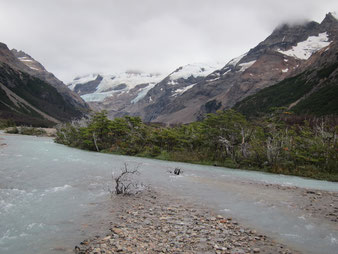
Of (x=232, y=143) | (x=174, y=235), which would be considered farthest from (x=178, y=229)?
(x=232, y=143)

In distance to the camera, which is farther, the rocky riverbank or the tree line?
the tree line

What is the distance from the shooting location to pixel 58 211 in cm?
1310

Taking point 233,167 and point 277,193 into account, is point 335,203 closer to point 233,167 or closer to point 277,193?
point 277,193

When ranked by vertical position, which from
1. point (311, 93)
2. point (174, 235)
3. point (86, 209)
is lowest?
point (86, 209)

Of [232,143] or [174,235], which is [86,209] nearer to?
[174,235]

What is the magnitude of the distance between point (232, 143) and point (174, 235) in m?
27.6

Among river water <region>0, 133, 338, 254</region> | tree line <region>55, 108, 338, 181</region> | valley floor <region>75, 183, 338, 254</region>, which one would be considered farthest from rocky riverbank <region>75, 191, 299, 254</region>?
tree line <region>55, 108, 338, 181</region>

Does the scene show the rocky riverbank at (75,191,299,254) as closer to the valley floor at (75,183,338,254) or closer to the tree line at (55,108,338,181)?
the valley floor at (75,183,338,254)

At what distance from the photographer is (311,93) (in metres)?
150

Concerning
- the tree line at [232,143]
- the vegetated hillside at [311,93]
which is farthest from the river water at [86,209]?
the vegetated hillside at [311,93]

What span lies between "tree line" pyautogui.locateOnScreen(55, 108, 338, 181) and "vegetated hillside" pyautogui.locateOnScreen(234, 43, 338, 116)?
293 ft

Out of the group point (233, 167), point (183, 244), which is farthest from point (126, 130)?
point (183, 244)

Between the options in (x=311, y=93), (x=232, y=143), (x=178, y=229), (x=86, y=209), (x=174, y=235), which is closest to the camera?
(x=174, y=235)

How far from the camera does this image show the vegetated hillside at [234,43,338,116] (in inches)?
→ 4921
